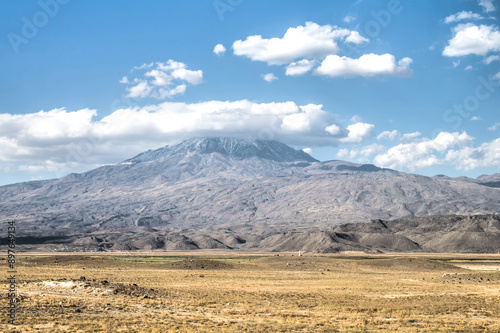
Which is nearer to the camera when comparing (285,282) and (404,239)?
(285,282)

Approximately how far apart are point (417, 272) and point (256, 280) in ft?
99.3

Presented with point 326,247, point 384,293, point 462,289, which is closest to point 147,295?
point 384,293

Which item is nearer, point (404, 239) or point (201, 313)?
point (201, 313)

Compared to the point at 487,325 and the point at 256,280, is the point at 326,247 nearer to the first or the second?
the point at 256,280

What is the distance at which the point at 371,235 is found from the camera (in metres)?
180

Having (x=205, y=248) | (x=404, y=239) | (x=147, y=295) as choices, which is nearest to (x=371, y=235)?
(x=404, y=239)

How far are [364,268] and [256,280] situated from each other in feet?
95.2

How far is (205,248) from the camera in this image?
197625 mm

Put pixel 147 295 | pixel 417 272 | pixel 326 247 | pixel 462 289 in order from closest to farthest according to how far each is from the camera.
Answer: pixel 147 295
pixel 462 289
pixel 417 272
pixel 326 247

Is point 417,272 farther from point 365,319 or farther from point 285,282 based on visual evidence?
point 365,319

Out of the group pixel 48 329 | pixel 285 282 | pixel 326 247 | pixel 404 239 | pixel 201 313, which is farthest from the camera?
pixel 404 239

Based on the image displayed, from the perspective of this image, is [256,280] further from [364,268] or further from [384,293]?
[364,268]

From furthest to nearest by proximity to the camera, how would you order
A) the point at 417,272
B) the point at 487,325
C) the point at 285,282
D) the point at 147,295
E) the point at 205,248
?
the point at 205,248
the point at 417,272
the point at 285,282
the point at 147,295
the point at 487,325

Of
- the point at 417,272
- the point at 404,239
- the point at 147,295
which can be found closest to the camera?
the point at 147,295
